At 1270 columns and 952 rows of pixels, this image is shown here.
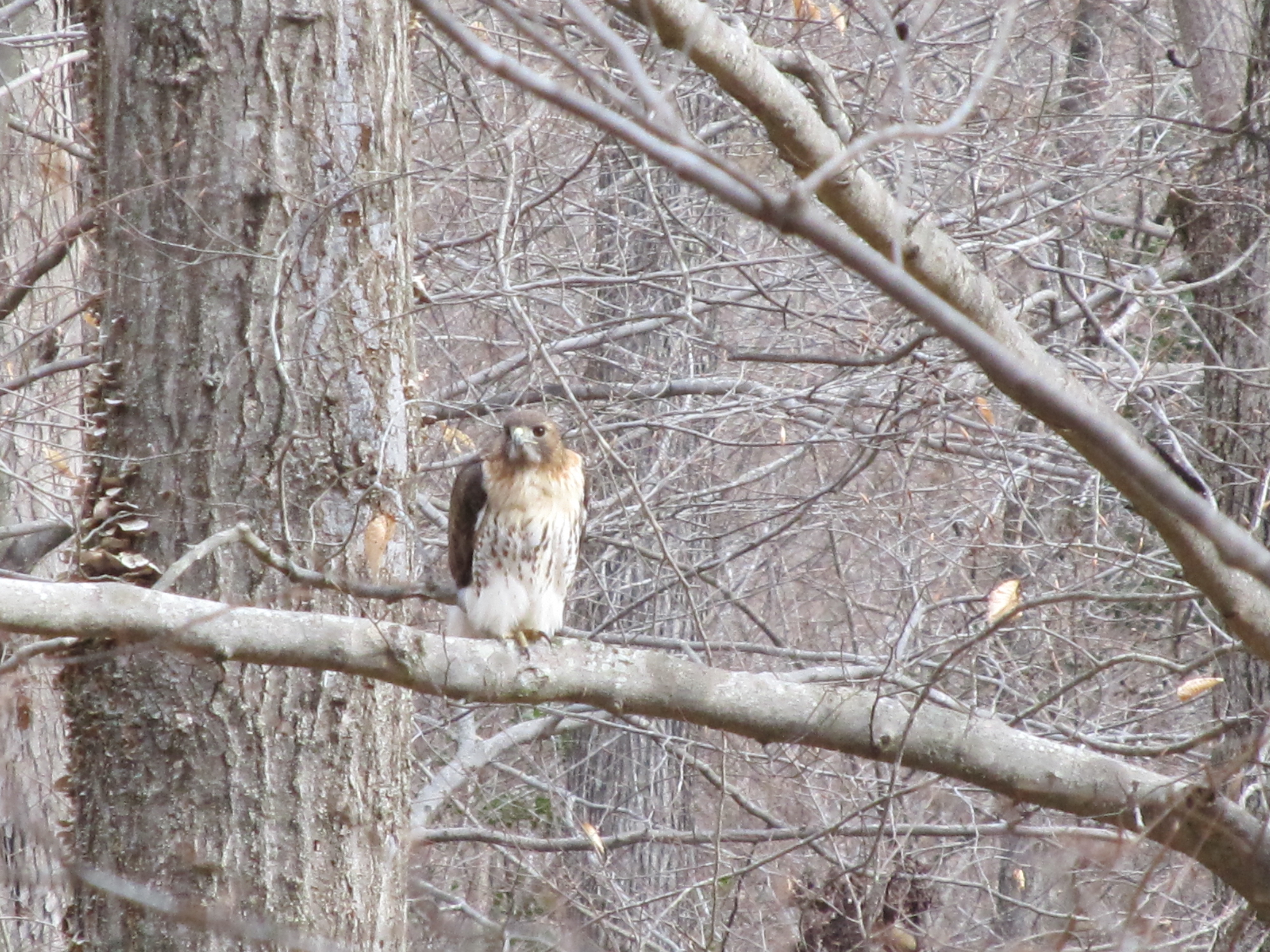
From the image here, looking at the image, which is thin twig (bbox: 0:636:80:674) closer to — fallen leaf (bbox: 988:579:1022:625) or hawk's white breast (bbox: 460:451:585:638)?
hawk's white breast (bbox: 460:451:585:638)

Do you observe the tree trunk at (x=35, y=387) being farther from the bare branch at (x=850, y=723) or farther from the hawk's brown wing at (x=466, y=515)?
the bare branch at (x=850, y=723)

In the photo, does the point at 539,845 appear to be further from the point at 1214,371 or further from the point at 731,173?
the point at 731,173

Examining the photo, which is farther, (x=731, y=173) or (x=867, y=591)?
(x=867, y=591)

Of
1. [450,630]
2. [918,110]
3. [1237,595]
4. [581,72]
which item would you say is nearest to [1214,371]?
[918,110]

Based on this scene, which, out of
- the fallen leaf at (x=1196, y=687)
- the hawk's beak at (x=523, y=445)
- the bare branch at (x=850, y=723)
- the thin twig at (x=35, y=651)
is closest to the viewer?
the thin twig at (x=35, y=651)

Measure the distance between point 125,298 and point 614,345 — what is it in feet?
10.4

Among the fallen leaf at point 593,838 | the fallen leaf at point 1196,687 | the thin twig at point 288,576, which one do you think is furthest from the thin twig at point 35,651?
the fallen leaf at point 1196,687

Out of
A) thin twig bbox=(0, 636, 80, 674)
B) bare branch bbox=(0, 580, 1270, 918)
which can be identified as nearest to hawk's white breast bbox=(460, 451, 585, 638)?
bare branch bbox=(0, 580, 1270, 918)

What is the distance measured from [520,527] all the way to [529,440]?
0.33m

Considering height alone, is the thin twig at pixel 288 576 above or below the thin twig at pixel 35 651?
above

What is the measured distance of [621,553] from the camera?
788 cm

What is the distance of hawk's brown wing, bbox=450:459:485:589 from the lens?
16.9 ft

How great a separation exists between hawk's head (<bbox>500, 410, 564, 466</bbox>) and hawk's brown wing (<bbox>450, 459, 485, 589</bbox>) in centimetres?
20

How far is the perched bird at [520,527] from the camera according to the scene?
4.99 m
